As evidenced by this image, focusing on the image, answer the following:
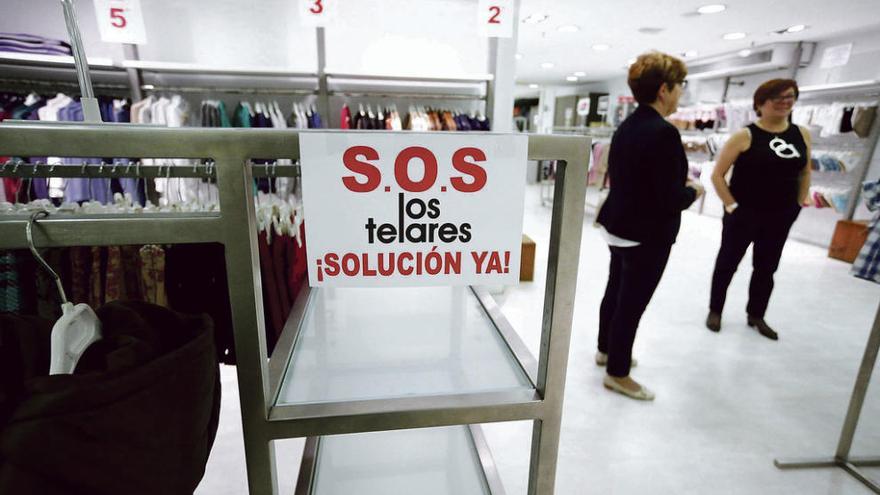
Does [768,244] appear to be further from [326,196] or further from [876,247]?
[326,196]

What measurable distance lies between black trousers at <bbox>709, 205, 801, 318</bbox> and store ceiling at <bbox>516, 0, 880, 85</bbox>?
289cm

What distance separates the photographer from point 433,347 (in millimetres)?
972

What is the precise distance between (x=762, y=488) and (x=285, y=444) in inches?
79.2

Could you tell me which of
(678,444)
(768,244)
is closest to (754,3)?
(768,244)

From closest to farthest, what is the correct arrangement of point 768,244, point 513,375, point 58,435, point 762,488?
point 58,435 < point 513,375 < point 762,488 < point 768,244

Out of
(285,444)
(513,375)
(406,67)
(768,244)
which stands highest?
(406,67)

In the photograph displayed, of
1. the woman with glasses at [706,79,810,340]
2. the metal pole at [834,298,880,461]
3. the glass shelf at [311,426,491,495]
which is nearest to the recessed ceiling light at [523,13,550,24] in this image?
the woman with glasses at [706,79,810,340]

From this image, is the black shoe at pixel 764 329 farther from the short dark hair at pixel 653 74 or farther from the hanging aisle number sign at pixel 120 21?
the hanging aisle number sign at pixel 120 21

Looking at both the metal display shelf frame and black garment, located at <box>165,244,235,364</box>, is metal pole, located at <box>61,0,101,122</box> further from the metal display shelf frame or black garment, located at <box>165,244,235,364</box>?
black garment, located at <box>165,244,235,364</box>

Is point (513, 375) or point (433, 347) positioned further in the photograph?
point (433, 347)

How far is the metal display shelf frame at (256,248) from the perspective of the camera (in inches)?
19.3

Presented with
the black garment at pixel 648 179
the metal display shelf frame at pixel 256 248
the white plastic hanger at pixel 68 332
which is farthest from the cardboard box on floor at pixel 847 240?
the white plastic hanger at pixel 68 332

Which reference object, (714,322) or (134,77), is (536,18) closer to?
(714,322)

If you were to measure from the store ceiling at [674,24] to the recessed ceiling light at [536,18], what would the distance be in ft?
0.18
